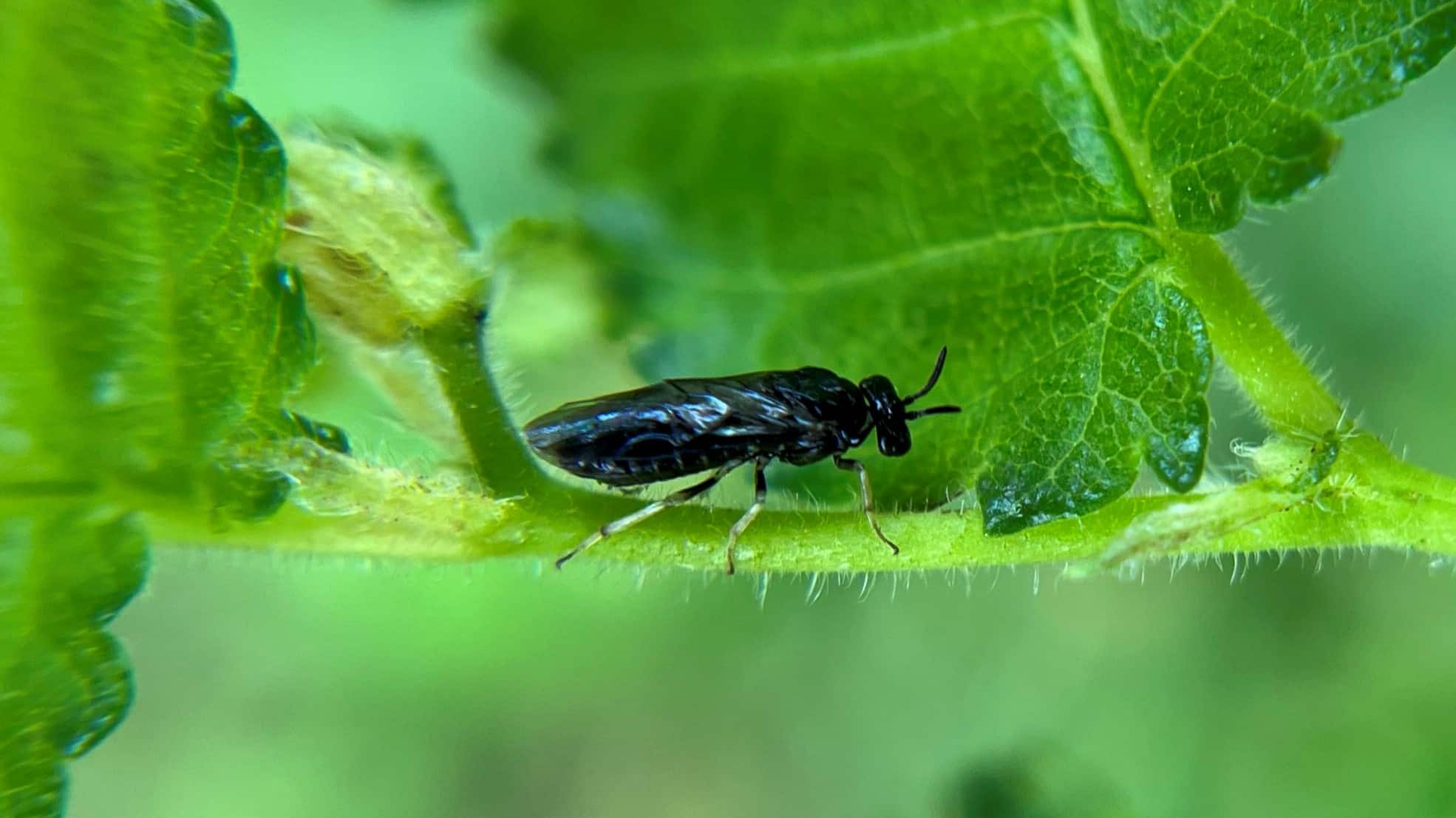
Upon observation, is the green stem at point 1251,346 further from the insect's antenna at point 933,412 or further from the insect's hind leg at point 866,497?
the insect's hind leg at point 866,497

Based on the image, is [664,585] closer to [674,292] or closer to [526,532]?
[674,292]

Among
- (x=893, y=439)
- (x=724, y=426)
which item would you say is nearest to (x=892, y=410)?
(x=893, y=439)

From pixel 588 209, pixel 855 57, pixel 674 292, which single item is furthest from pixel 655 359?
pixel 855 57

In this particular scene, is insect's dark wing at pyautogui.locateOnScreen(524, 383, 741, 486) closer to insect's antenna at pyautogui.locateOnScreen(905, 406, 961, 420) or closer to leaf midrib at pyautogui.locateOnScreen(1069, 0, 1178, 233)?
insect's antenna at pyautogui.locateOnScreen(905, 406, 961, 420)

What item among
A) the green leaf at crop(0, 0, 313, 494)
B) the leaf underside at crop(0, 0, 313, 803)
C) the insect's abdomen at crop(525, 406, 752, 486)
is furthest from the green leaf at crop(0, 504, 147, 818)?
the insect's abdomen at crop(525, 406, 752, 486)

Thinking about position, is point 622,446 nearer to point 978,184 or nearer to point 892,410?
point 892,410

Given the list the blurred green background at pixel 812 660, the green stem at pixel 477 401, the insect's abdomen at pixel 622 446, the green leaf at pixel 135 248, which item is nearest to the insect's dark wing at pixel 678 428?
the insect's abdomen at pixel 622 446
